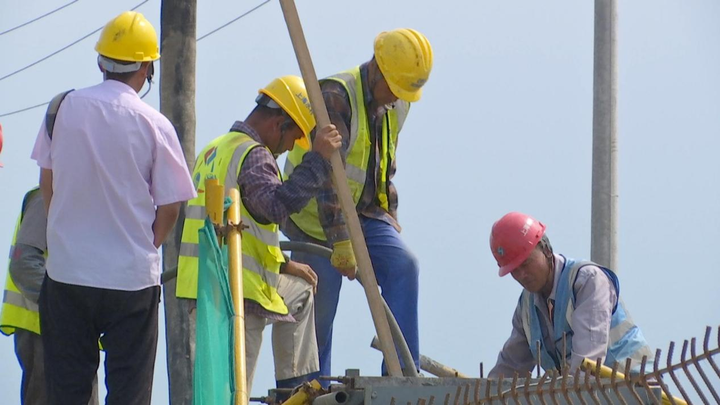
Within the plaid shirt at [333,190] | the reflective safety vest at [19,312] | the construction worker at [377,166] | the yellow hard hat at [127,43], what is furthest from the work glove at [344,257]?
the yellow hard hat at [127,43]

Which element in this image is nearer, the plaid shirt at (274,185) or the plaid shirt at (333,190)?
the plaid shirt at (274,185)

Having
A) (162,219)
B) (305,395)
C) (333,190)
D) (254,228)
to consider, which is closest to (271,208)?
(254,228)

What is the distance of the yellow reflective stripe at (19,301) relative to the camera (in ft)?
23.6

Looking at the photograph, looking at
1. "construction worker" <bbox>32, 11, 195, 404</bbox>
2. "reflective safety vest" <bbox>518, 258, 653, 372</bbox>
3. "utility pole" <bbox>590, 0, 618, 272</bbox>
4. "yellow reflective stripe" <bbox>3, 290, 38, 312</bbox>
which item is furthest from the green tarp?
"utility pole" <bbox>590, 0, 618, 272</bbox>

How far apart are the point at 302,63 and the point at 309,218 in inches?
55.9

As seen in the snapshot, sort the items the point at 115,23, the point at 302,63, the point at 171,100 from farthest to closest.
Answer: the point at 171,100 < the point at 302,63 < the point at 115,23

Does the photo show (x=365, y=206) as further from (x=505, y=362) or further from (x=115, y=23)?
(x=115, y=23)

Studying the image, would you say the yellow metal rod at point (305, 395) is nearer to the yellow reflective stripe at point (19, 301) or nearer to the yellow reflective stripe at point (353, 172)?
the yellow reflective stripe at point (19, 301)

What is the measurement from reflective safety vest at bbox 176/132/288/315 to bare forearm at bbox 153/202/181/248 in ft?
3.05

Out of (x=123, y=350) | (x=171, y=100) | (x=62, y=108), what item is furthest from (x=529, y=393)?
(x=171, y=100)

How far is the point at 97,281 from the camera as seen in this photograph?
18.7 ft

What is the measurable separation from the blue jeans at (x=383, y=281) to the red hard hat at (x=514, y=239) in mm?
500

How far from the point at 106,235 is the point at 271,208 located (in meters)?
1.20

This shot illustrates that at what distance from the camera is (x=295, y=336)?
286 inches
